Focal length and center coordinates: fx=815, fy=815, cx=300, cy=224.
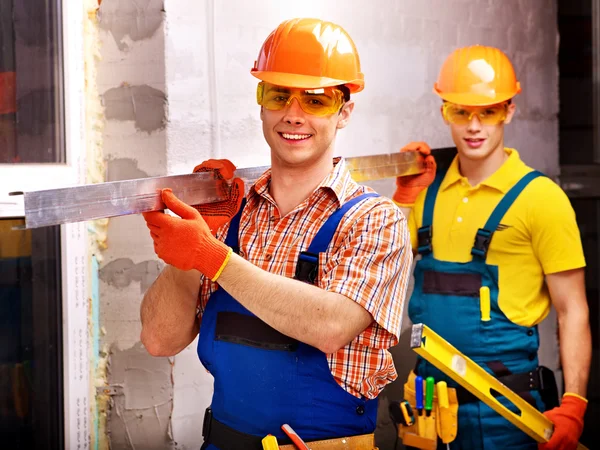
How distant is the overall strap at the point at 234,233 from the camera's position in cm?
195

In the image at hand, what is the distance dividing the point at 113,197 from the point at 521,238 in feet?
5.08

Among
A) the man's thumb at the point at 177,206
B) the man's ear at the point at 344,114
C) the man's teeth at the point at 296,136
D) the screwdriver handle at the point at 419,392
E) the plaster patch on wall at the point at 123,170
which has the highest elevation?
the man's ear at the point at 344,114

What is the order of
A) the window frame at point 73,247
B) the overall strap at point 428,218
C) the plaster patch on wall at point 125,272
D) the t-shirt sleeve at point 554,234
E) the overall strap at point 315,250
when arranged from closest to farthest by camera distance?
1. the overall strap at point 315,250
2. the window frame at point 73,247
3. the plaster patch on wall at point 125,272
4. the t-shirt sleeve at point 554,234
5. the overall strap at point 428,218

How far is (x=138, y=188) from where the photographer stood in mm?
1707

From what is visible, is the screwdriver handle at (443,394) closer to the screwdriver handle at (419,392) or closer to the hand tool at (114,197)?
the screwdriver handle at (419,392)

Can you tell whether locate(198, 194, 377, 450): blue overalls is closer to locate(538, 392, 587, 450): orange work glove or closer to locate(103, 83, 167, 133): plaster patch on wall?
locate(103, 83, 167, 133): plaster patch on wall

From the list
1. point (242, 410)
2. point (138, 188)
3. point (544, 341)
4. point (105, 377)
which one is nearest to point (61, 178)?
point (105, 377)

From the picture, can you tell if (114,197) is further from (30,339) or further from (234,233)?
(30,339)

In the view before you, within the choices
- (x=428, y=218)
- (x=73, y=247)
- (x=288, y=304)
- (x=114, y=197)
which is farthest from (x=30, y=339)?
(x=428, y=218)

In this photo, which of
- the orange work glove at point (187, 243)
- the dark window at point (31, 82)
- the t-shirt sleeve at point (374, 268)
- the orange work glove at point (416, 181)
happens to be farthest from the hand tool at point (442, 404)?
the dark window at point (31, 82)

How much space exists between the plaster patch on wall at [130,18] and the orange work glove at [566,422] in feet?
5.86

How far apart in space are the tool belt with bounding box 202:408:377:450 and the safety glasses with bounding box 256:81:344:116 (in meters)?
0.76

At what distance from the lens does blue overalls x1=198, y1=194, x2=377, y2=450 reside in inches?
71.0

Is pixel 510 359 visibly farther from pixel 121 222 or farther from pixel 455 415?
pixel 121 222
